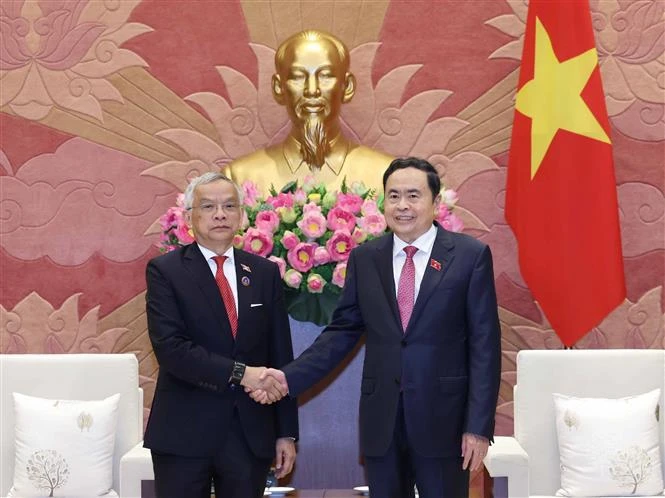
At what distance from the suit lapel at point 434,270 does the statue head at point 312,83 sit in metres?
1.70

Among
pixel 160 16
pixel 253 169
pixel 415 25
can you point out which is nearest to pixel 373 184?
pixel 253 169

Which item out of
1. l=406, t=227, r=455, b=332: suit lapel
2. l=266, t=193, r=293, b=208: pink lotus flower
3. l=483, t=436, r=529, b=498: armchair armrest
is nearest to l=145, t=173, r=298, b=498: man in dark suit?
l=406, t=227, r=455, b=332: suit lapel

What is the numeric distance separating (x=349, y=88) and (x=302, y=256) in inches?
46.0

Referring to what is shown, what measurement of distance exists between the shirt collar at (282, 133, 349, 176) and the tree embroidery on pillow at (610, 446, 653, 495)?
1821 mm

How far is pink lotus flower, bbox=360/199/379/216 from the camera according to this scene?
13.0 ft

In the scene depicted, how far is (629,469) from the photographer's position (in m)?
3.91

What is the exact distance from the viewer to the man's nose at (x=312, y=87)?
4.57 metres

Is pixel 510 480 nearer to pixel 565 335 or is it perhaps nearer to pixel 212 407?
pixel 565 335

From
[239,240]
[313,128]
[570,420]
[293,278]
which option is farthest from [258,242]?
[570,420]

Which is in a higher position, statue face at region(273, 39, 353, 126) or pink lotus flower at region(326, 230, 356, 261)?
statue face at region(273, 39, 353, 126)

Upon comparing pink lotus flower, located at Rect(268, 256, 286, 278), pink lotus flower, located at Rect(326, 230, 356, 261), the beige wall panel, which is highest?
the beige wall panel

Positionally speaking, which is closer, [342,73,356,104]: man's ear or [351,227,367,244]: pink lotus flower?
[351,227,367,244]: pink lotus flower

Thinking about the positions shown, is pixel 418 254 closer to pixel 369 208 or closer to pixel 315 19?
pixel 369 208

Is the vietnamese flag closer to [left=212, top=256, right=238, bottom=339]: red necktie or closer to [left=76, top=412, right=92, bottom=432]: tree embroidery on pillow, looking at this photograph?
[left=212, top=256, right=238, bottom=339]: red necktie
